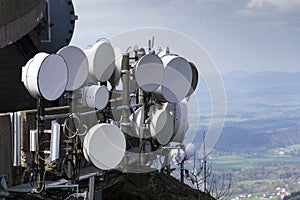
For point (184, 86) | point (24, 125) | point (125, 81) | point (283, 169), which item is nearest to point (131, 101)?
point (125, 81)

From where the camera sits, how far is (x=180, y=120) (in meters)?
13.7

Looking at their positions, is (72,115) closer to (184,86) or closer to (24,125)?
(24,125)

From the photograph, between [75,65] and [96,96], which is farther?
[96,96]

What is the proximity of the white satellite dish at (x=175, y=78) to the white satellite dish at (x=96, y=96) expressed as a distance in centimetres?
181

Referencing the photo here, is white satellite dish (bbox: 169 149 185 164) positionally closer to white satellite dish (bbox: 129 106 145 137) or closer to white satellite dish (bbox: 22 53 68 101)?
white satellite dish (bbox: 129 106 145 137)

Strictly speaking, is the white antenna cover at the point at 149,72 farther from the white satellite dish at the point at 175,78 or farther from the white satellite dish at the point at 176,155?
the white satellite dish at the point at 176,155

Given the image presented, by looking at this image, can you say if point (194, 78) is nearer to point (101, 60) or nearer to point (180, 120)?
point (180, 120)

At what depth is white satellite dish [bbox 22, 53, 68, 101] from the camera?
30.3 ft

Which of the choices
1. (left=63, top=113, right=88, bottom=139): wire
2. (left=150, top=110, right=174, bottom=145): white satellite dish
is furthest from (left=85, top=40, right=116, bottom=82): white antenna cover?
(left=150, top=110, right=174, bottom=145): white satellite dish

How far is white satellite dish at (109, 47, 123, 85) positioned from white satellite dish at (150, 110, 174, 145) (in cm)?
118

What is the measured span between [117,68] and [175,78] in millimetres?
1345

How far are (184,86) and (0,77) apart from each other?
4575 mm

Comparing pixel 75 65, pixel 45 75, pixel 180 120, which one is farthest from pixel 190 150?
pixel 45 75

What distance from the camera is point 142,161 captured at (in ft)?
42.1
